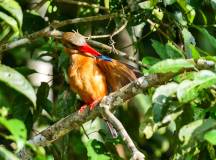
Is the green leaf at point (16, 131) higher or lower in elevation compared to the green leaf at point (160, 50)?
higher

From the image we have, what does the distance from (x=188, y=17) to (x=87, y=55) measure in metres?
0.64

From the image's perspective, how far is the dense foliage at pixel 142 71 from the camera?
7.08 feet

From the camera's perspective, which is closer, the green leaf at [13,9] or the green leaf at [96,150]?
the green leaf at [13,9]

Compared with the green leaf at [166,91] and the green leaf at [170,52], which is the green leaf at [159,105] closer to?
the green leaf at [166,91]

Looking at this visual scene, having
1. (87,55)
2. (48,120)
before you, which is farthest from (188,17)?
(48,120)

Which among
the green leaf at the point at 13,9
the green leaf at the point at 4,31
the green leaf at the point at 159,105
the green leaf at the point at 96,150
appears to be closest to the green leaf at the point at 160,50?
the green leaf at the point at 96,150

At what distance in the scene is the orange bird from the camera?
10.9ft

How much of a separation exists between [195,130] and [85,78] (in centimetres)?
156

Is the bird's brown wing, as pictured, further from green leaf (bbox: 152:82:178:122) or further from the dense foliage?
green leaf (bbox: 152:82:178:122)

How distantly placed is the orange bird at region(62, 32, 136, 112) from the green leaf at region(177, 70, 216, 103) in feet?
3.69

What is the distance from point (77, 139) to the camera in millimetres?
3746

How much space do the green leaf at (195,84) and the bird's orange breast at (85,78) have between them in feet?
4.38

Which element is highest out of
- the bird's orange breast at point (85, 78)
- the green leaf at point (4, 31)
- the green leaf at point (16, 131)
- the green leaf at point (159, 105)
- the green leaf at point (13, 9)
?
the green leaf at point (13, 9)

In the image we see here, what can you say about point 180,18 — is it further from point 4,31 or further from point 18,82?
point 18,82
